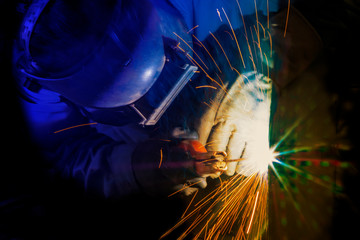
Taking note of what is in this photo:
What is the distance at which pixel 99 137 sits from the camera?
3.95 feet

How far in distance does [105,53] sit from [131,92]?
0.22m

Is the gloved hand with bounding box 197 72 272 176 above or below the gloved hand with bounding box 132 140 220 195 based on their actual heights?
above

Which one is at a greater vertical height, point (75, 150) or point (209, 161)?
point (209, 161)

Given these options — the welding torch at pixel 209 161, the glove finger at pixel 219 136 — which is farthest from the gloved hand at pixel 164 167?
the glove finger at pixel 219 136

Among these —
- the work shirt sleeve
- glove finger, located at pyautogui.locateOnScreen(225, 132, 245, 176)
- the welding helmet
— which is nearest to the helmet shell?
the welding helmet

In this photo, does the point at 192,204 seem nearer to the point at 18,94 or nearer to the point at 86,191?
the point at 86,191

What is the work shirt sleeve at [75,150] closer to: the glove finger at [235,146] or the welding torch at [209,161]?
the welding torch at [209,161]

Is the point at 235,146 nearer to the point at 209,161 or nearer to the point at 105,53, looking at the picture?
the point at 209,161

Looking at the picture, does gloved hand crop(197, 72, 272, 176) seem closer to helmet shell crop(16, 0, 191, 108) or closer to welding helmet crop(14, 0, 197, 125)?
welding helmet crop(14, 0, 197, 125)

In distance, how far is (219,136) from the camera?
1248 millimetres

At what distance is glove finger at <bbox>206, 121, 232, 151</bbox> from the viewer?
4.06 ft

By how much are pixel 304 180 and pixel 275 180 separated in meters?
0.13

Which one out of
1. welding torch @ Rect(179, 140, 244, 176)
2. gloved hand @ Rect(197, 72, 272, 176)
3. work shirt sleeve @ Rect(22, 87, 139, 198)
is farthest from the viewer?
gloved hand @ Rect(197, 72, 272, 176)

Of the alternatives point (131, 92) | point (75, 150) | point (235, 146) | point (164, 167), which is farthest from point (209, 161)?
point (75, 150)
